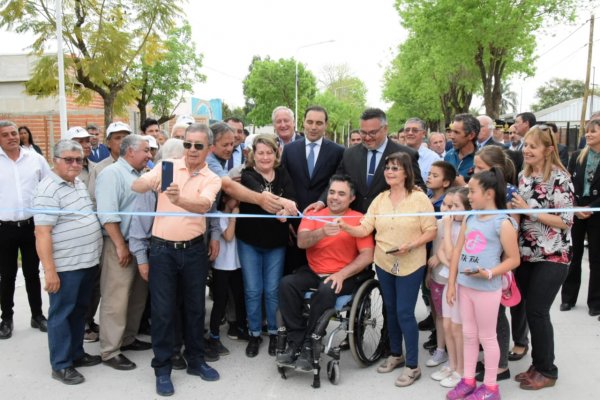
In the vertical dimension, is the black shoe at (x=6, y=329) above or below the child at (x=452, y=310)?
below

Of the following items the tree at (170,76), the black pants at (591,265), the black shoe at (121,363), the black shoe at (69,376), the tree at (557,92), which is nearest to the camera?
the black shoe at (69,376)

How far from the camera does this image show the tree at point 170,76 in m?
22.8

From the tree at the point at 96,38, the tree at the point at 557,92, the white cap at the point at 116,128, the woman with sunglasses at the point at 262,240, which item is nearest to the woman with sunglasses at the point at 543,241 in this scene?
the woman with sunglasses at the point at 262,240

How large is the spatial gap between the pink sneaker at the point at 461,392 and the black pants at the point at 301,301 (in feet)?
3.38

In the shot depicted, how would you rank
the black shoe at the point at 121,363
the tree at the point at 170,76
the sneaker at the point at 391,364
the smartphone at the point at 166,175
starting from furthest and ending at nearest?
the tree at the point at 170,76
the black shoe at the point at 121,363
the sneaker at the point at 391,364
the smartphone at the point at 166,175

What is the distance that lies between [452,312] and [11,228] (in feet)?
12.9

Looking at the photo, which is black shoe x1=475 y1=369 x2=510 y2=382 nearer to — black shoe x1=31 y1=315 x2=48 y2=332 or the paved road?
the paved road

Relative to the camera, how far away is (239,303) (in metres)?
4.63

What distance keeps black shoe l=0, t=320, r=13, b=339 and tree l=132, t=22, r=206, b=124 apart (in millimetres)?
18395

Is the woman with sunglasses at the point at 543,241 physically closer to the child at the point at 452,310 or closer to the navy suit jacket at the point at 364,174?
the child at the point at 452,310

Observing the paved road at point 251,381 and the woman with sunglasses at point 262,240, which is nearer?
the paved road at point 251,381

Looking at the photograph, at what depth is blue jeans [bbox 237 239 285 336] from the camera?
13.9ft

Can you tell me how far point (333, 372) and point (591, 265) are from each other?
338cm

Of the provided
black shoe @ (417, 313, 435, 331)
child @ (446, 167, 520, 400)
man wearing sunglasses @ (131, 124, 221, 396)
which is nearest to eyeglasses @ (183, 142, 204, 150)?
man wearing sunglasses @ (131, 124, 221, 396)
